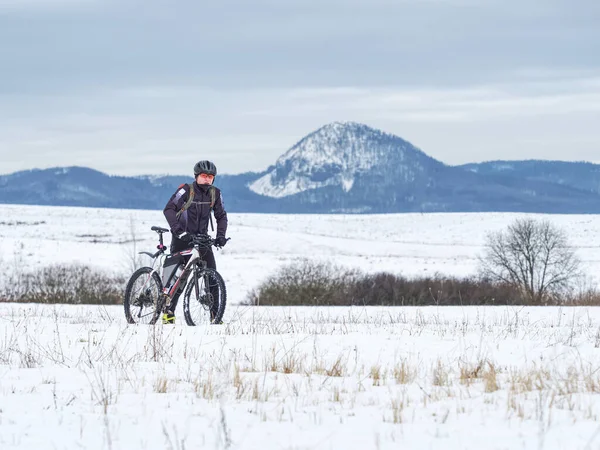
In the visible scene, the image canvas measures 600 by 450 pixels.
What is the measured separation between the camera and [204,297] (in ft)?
37.6

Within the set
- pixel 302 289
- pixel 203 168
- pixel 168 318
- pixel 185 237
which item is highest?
pixel 203 168

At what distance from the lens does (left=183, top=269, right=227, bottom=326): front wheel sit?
1140cm

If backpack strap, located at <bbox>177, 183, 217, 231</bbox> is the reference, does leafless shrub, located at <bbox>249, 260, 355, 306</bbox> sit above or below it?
below

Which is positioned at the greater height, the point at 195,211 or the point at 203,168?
the point at 203,168

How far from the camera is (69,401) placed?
5613mm

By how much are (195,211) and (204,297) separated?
1.18m

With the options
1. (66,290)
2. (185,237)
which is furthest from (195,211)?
(66,290)

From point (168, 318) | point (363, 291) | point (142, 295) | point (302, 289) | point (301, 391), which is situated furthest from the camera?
point (363, 291)

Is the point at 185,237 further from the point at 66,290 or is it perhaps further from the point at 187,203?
the point at 66,290

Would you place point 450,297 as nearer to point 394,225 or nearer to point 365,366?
point 365,366

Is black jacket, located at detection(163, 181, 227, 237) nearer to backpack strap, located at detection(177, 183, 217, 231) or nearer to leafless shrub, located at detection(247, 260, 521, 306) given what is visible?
backpack strap, located at detection(177, 183, 217, 231)

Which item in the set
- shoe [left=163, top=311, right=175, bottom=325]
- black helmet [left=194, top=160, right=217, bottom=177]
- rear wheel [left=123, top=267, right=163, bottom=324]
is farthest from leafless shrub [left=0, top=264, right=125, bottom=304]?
black helmet [left=194, top=160, right=217, bottom=177]

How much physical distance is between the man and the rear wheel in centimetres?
28

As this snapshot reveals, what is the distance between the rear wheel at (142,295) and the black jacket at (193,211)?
0.79 meters
